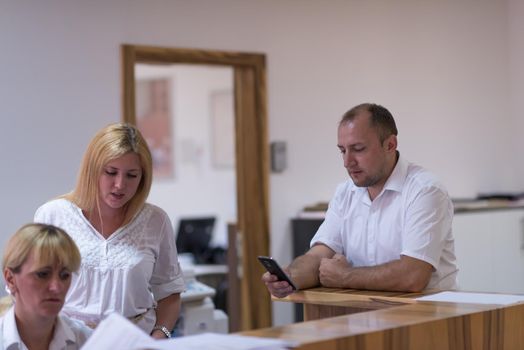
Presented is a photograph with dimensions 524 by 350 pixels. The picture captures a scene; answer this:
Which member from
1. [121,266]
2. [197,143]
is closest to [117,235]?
[121,266]

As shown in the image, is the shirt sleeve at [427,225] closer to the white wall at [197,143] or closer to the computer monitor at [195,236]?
the computer monitor at [195,236]

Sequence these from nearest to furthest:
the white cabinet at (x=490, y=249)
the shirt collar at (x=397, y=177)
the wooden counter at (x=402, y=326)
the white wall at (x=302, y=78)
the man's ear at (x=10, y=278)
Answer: the wooden counter at (x=402, y=326)
the man's ear at (x=10, y=278)
the shirt collar at (x=397, y=177)
the white wall at (x=302, y=78)
the white cabinet at (x=490, y=249)

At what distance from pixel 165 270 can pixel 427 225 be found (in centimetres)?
96

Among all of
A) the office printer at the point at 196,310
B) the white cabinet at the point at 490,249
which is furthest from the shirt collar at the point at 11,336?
the white cabinet at the point at 490,249

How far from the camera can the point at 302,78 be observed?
5.91 metres

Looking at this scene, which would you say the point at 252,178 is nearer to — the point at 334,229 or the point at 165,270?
the point at 334,229

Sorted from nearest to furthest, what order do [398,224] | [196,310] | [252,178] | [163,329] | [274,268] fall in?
[163,329], [274,268], [398,224], [196,310], [252,178]

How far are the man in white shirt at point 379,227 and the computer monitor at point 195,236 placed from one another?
4.60 metres

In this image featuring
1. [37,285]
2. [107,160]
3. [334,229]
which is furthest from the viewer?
[334,229]

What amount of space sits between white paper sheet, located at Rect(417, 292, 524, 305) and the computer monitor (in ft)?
16.9

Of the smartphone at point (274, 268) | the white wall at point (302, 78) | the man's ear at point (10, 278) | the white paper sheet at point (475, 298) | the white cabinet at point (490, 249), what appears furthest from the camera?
the white cabinet at point (490, 249)

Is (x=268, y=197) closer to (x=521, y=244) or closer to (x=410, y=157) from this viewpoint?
(x=410, y=157)

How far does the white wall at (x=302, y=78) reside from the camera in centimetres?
480

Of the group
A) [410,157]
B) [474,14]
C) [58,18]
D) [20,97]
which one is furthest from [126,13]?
[474,14]
